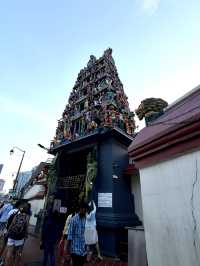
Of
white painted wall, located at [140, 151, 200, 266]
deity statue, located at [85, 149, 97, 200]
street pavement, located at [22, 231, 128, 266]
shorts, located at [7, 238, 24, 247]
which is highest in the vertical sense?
deity statue, located at [85, 149, 97, 200]

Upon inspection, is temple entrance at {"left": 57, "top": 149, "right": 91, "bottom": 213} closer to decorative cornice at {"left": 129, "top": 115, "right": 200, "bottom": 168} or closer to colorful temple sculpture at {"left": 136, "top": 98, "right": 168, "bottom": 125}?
colorful temple sculpture at {"left": 136, "top": 98, "right": 168, "bottom": 125}

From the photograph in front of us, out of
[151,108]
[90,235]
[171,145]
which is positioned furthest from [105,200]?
[171,145]

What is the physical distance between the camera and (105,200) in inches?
355

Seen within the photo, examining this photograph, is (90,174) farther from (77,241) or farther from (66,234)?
(77,241)

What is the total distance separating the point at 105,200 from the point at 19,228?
4.95m

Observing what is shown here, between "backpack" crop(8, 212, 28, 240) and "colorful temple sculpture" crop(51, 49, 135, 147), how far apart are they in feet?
22.0

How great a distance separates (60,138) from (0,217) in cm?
732

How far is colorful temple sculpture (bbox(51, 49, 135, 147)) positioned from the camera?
11727mm

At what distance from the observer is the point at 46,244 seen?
17.3 ft

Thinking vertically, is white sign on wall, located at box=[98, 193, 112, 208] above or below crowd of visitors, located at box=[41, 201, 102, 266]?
above

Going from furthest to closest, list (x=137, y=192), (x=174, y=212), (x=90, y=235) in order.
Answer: (x=137, y=192), (x=90, y=235), (x=174, y=212)

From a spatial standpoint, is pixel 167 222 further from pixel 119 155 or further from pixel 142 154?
pixel 119 155

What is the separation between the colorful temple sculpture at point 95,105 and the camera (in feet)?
38.5

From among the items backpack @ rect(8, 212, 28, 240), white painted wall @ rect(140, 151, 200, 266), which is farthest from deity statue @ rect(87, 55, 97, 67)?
white painted wall @ rect(140, 151, 200, 266)
